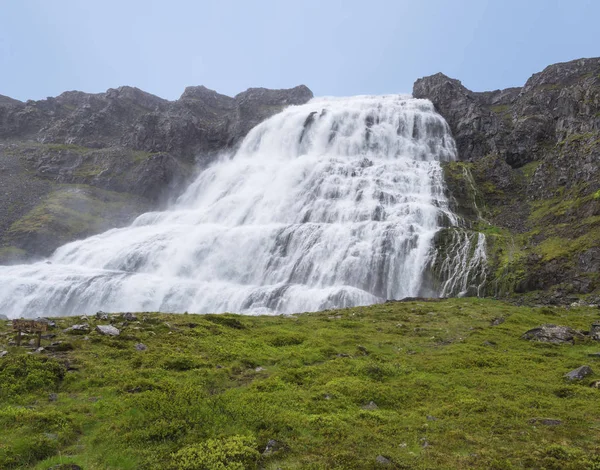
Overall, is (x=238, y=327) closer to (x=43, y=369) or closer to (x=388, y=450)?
(x=43, y=369)

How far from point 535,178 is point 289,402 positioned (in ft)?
182

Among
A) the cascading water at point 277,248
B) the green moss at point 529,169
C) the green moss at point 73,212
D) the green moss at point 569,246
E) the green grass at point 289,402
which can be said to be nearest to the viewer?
the green grass at point 289,402

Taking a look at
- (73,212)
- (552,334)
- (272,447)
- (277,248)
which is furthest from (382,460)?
(73,212)

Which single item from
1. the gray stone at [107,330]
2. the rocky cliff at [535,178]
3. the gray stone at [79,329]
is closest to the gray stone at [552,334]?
the rocky cliff at [535,178]

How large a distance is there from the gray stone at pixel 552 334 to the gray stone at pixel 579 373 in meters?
4.35

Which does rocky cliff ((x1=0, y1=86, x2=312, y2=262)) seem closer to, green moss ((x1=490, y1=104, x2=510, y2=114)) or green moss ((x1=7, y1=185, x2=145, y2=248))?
green moss ((x1=7, y1=185, x2=145, y2=248))

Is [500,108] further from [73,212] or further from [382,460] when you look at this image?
[382,460]

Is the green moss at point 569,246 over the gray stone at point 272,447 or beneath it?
over

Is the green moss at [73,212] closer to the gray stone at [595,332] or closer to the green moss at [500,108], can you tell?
the gray stone at [595,332]

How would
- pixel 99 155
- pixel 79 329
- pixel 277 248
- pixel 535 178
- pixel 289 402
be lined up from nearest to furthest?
pixel 289 402, pixel 79 329, pixel 277 248, pixel 535 178, pixel 99 155

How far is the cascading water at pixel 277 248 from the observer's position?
35.9m

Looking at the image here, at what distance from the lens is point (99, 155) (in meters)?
90.8

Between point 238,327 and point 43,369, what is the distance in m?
9.20

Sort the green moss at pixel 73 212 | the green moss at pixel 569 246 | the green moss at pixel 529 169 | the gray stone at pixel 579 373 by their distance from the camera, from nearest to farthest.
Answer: the gray stone at pixel 579 373 → the green moss at pixel 569 246 → the green moss at pixel 529 169 → the green moss at pixel 73 212
